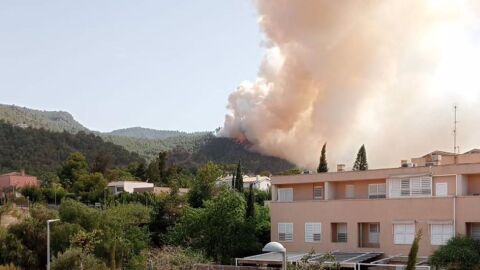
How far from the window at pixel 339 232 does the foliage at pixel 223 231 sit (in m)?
6.46

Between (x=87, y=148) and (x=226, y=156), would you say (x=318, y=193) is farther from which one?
(x=226, y=156)

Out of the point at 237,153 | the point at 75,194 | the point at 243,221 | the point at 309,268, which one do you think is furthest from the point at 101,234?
the point at 237,153

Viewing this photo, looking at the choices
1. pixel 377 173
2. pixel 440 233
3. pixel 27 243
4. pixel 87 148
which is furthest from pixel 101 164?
pixel 440 233

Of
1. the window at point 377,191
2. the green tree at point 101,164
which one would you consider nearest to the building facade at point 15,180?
the green tree at point 101,164

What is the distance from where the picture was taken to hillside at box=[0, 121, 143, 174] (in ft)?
418

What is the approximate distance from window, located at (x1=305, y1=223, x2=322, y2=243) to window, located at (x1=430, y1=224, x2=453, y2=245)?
7.80 meters

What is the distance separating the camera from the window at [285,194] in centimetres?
4809

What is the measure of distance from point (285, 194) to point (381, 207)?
838 centimetres

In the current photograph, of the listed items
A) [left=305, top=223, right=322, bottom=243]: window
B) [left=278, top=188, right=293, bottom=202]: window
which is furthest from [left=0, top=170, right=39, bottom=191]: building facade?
[left=305, top=223, right=322, bottom=243]: window

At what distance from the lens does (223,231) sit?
49531 millimetres

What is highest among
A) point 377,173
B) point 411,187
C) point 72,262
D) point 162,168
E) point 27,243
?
point 162,168

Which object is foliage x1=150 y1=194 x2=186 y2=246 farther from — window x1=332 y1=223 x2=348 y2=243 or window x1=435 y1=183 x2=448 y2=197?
window x1=435 y1=183 x2=448 y2=197

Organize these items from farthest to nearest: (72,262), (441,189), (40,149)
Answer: (40,149) → (72,262) → (441,189)

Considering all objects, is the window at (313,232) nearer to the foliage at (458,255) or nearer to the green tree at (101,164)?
the foliage at (458,255)
